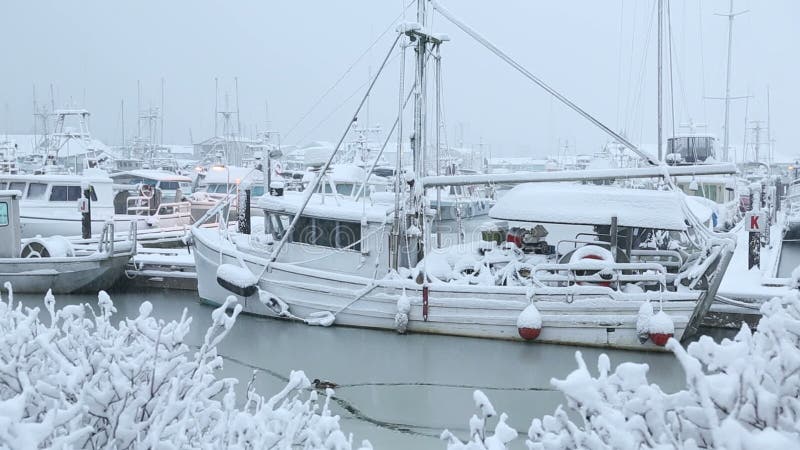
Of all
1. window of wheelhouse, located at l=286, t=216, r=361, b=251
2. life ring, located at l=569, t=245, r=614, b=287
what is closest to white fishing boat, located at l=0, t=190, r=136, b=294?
window of wheelhouse, located at l=286, t=216, r=361, b=251

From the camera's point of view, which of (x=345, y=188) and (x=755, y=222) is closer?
(x=755, y=222)

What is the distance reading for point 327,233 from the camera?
13.8m

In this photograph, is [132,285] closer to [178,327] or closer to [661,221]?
[661,221]

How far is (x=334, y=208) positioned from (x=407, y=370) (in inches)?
149

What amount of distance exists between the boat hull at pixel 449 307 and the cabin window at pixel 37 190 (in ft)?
32.4

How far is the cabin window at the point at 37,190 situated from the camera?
2147 cm


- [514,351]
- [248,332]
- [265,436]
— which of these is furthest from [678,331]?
[265,436]

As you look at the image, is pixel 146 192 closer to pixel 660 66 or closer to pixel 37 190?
pixel 37 190

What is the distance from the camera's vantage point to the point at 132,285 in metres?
17.6

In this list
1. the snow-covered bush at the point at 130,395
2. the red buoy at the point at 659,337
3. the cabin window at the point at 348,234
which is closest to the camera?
the snow-covered bush at the point at 130,395

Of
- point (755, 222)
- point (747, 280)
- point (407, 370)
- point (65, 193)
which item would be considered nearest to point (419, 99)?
point (407, 370)

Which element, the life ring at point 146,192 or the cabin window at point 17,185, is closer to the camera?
the cabin window at point 17,185

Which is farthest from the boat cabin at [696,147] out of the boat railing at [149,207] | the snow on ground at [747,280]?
the boat railing at [149,207]

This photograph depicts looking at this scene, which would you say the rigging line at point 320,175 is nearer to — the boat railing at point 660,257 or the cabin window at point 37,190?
the boat railing at point 660,257
